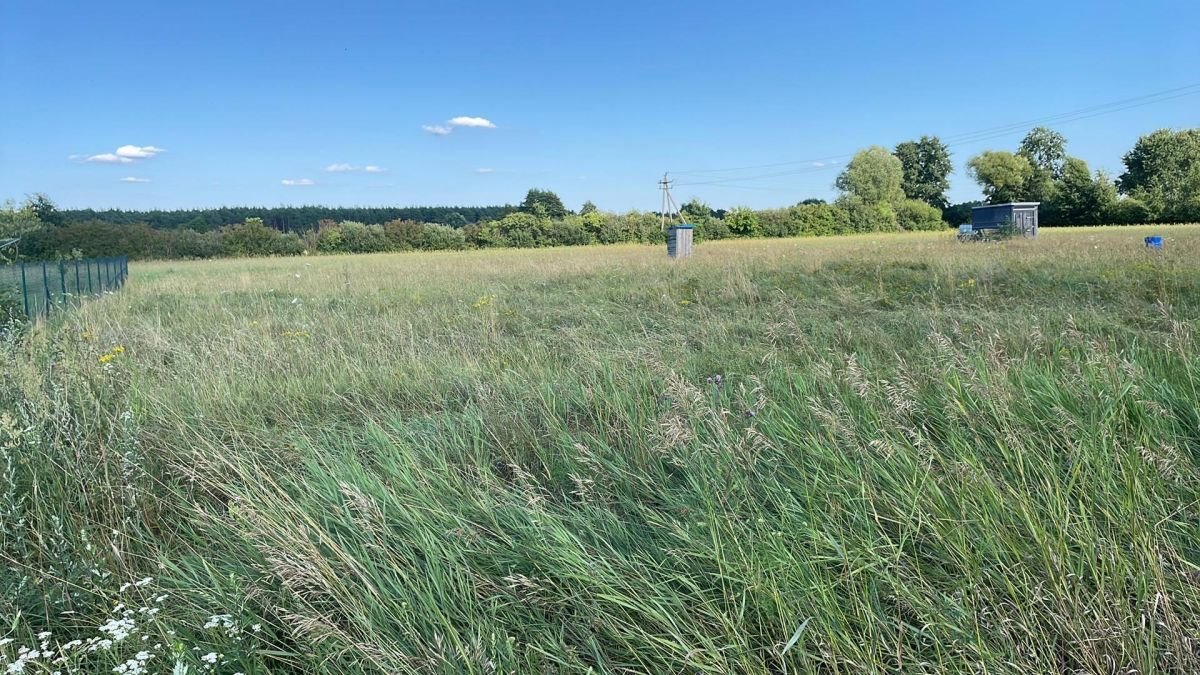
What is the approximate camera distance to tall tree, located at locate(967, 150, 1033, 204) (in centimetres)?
6444

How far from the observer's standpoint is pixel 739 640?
5.24 feet

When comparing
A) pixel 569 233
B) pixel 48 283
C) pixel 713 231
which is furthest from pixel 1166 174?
pixel 48 283

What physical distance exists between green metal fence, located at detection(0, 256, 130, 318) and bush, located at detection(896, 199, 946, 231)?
6169 centimetres

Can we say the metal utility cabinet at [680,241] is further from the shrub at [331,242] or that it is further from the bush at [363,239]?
the shrub at [331,242]

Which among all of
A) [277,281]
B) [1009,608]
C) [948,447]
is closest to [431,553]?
[1009,608]

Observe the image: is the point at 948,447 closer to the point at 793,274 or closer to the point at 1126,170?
the point at 793,274

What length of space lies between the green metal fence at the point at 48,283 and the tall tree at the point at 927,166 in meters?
80.8

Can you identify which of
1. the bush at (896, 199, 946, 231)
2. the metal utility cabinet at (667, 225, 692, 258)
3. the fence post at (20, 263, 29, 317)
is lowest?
the fence post at (20, 263, 29, 317)

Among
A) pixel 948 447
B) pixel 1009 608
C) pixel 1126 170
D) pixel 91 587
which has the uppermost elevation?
pixel 1126 170

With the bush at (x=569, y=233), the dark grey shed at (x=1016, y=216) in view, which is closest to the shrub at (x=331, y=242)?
the bush at (x=569, y=233)

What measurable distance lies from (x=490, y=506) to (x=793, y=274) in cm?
1013

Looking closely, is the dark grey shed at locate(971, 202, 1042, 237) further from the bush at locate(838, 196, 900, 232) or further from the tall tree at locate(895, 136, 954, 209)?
the tall tree at locate(895, 136, 954, 209)

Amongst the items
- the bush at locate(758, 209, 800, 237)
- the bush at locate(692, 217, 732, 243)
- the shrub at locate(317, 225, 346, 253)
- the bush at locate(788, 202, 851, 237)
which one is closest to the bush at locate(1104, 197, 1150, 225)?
the bush at locate(788, 202, 851, 237)

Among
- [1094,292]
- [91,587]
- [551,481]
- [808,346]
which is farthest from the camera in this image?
[1094,292]
